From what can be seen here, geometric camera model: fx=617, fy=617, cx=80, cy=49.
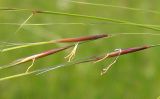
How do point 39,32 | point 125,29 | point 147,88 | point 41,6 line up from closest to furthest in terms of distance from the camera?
1. point 147,88
2. point 39,32
3. point 125,29
4. point 41,6

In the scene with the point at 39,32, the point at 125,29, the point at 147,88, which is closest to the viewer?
the point at 147,88

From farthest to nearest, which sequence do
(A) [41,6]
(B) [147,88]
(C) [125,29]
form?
(A) [41,6]
(C) [125,29]
(B) [147,88]

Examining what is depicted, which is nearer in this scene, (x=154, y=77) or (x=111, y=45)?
(x=154, y=77)

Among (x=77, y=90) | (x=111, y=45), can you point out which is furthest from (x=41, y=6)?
(x=77, y=90)

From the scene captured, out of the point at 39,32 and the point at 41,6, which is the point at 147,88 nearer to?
the point at 39,32

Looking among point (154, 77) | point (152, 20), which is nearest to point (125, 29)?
point (152, 20)

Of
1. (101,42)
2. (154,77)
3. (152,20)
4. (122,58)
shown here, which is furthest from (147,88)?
(152,20)

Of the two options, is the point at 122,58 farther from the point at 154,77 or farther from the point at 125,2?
the point at 125,2

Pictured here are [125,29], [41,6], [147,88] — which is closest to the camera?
[147,88]

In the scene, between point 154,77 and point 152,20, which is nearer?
point 154,77
